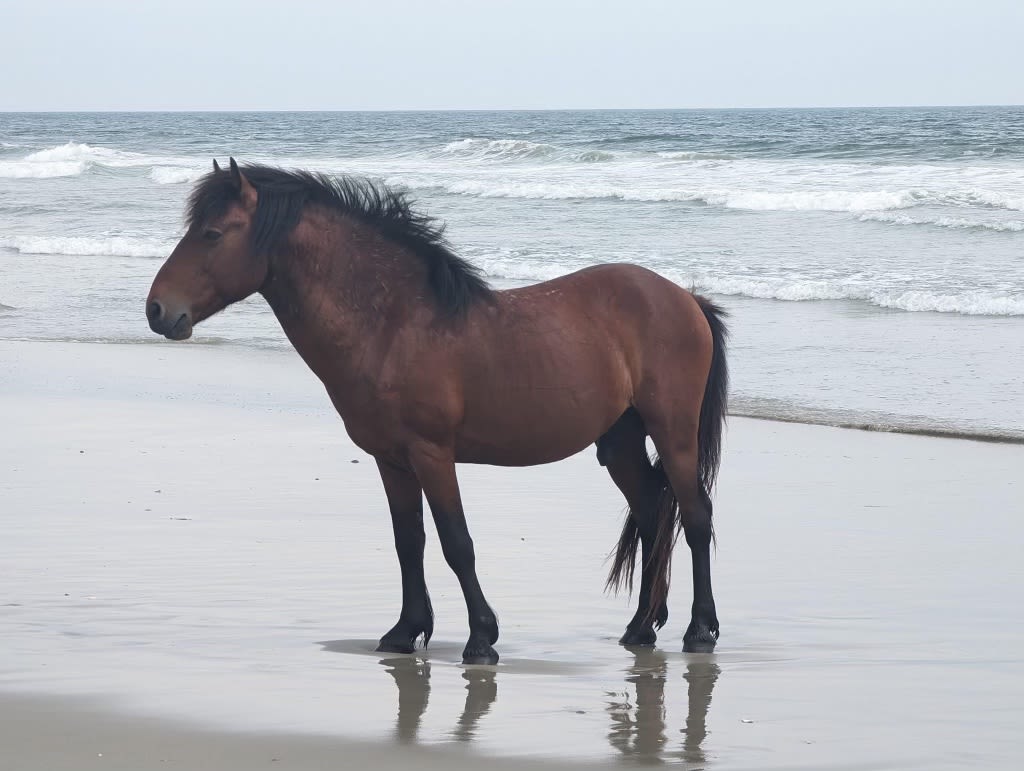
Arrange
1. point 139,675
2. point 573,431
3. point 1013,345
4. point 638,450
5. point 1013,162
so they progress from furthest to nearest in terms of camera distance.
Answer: point 1013,162
point 1013,345
point 638,450
point 573,431
point 139,675

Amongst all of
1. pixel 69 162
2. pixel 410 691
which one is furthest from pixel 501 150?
pixel 410 691

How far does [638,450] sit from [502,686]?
111 centimetres

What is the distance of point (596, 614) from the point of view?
461cm

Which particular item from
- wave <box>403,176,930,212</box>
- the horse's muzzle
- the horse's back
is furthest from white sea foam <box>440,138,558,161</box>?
the horse's muzzle

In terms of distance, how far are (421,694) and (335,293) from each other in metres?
1.23

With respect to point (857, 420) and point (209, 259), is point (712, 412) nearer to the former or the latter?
point (209, 259)

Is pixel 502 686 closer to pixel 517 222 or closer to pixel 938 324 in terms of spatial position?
pixel 938 324

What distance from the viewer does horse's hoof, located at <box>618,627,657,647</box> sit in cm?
430

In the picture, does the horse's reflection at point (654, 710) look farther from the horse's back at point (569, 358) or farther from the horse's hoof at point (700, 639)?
the horse's back at point (569, 358)

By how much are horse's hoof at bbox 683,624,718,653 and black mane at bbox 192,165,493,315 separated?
128 cm

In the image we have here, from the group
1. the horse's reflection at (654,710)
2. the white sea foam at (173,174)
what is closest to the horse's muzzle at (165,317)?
the horse's reflection at (654,710)

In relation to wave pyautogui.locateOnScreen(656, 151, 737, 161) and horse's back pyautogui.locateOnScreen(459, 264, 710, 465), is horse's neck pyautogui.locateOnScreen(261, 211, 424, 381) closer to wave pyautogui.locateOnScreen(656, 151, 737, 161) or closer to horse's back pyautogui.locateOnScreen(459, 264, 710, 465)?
horse's back pyautogui.locateOnScreen(459, 264, 710, 465)

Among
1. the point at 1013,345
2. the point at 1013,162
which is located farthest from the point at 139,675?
the point at 1013,162

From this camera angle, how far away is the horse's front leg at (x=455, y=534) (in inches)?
155
